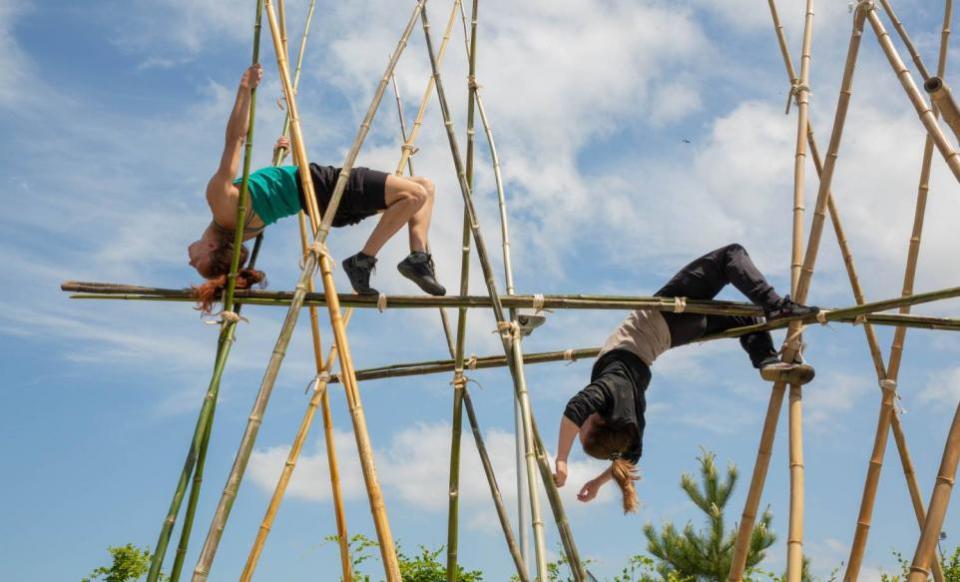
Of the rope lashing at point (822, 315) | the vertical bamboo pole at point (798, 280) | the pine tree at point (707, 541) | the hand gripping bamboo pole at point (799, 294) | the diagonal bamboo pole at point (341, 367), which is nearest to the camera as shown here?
the diagonal bamboo pole at point (341, 367)

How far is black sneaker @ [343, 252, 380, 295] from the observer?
5328mm

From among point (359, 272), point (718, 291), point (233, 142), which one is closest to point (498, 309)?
point (359, 272)

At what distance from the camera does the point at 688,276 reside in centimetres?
565

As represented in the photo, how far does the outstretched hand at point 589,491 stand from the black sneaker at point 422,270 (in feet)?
3.85

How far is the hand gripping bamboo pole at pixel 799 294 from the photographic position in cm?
504

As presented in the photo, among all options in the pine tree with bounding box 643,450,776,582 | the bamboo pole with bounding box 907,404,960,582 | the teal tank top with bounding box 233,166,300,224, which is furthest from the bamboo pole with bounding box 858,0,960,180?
the pine tree with bounding box 643,450,776,582

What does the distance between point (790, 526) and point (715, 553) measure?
10064 mm

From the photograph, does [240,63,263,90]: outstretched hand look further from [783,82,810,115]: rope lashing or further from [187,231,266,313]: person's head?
[783,82,810,115]: rope lashing

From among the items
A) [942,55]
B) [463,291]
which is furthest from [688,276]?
[942,55]

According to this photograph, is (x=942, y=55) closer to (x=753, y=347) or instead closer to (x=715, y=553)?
(x=753, y=347)

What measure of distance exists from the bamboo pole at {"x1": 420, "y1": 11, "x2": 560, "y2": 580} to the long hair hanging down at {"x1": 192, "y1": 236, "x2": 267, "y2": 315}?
1086 mm

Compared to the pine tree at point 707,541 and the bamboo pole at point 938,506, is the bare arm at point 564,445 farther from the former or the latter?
the pine tree at point 707,541

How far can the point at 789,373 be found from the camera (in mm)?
5086

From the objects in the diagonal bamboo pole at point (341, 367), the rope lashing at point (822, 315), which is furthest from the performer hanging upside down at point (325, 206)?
the rope lashing at point (822, 315)
